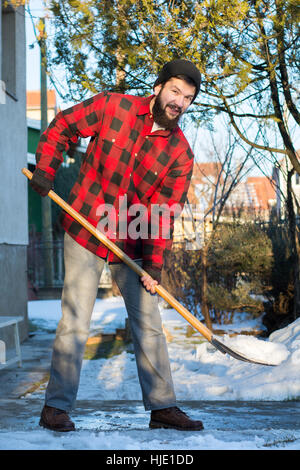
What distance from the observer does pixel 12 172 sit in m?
7.40

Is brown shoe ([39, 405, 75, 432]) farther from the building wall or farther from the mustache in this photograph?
the building wall

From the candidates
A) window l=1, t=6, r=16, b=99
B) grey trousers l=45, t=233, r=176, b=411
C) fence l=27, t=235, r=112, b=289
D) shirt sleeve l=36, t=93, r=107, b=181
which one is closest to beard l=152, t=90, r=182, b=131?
shirt sleeve l=36, t=93, r=107, b=181

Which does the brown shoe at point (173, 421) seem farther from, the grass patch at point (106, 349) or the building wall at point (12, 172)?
the building wall at point (12, 172)

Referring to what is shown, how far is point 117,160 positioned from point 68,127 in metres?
0.30

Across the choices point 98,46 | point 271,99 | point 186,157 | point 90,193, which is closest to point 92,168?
point 90,193

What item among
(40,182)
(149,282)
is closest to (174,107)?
(40,182)

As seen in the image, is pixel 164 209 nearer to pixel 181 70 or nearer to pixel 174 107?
pixel 174 107

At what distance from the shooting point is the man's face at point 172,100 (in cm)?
315

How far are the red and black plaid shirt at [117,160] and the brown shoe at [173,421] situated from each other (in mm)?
747

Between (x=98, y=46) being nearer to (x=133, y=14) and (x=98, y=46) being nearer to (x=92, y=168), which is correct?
(x=133, y=14)

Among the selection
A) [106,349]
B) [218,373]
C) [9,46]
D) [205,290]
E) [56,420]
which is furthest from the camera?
[205,290]

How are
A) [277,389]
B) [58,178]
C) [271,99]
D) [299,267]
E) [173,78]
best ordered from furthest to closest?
1. [58,178]
2. [299,267]
3. [271,99]
4. [277,389]
5. [173,78]

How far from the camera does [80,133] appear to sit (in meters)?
3.22

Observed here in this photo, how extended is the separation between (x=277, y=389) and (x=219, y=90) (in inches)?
98.5
